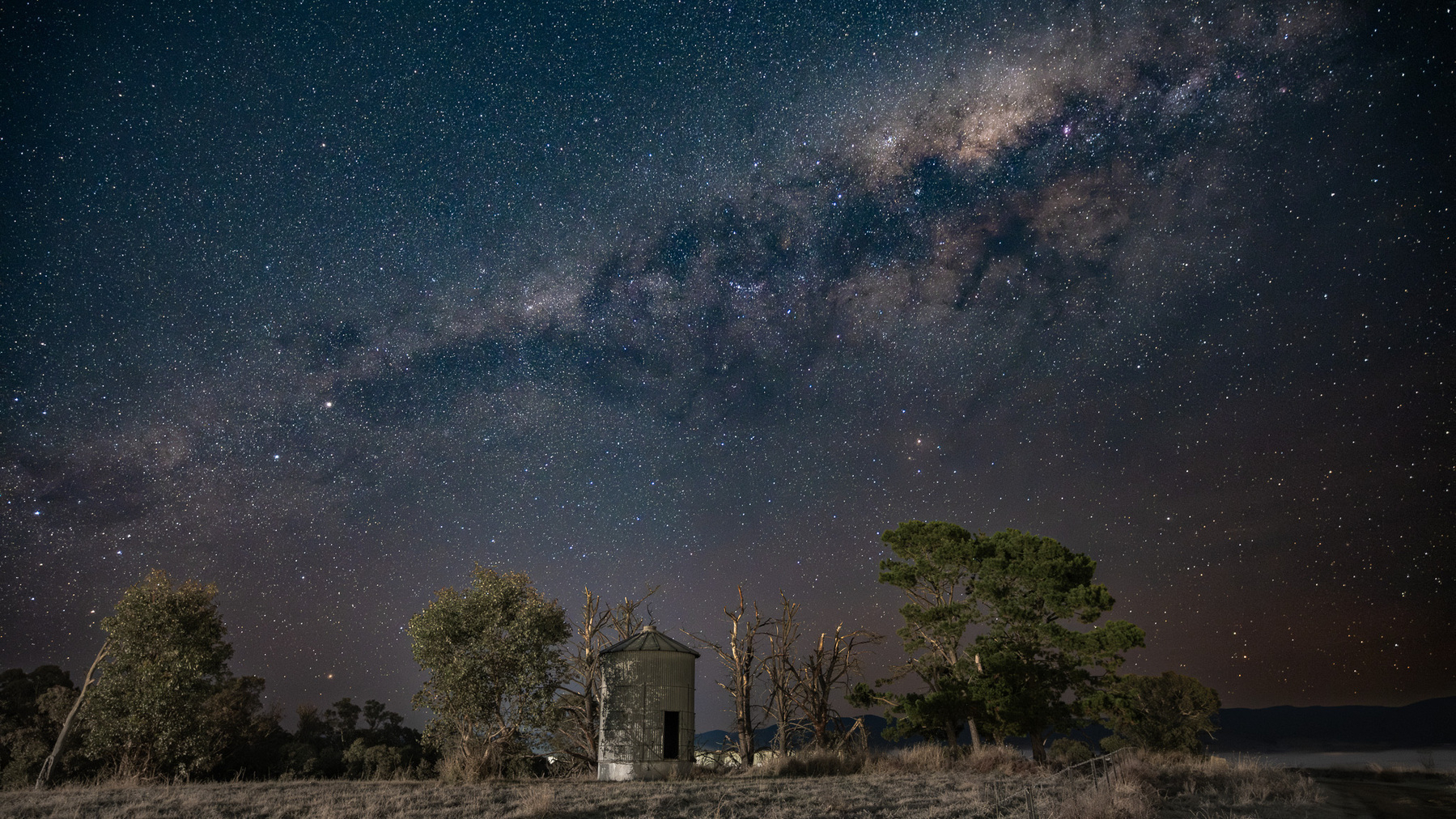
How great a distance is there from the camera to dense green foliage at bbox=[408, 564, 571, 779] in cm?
2402

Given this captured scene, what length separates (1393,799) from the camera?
914 inches

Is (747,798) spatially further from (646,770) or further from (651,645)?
(651,645)

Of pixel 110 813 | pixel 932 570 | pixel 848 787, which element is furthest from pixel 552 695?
pixel 932 570

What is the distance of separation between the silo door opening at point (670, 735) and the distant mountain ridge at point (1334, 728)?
142749mm

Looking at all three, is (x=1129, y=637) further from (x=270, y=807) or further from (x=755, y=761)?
(x=270, y=807)

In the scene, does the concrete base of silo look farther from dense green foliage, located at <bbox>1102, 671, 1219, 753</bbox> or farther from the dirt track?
dense green foliage, located at <bbox>1102, 671, 1219, 753</bbox>

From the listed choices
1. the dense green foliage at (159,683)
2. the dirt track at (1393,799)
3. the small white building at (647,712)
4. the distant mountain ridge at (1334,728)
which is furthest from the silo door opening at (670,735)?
the distant mountain ridge at (1334,728)

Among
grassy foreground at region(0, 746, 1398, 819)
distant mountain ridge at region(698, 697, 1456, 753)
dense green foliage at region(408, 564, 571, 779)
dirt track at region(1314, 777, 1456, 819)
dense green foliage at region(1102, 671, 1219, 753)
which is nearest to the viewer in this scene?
grassy foreground at region(0, 746, 1398, 819)

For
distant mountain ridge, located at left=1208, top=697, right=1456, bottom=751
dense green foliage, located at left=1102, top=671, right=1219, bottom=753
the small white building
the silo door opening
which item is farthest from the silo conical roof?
distant mountain ridge, located at left=1208, top=697, right=1456, bottom=751

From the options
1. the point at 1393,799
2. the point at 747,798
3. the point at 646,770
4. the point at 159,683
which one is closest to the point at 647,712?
the point at 646,770

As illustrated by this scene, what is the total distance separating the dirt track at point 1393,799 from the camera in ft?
64.0

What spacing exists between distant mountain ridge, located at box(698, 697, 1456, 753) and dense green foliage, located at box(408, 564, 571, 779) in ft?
478

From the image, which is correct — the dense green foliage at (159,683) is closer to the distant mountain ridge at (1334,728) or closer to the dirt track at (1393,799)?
the dirt track at (1393,799)

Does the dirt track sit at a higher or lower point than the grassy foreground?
lower
